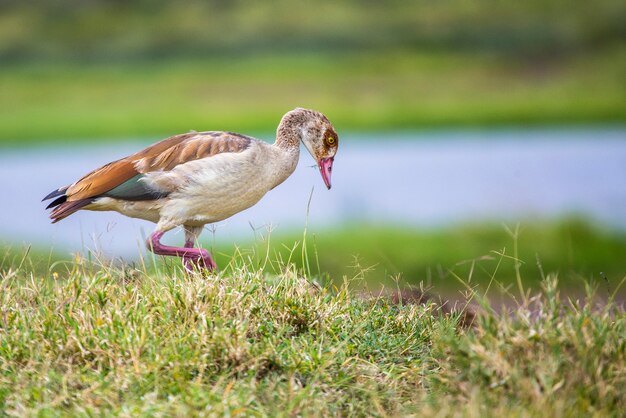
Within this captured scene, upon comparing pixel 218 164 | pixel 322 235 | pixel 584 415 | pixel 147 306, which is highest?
pixel 218 164

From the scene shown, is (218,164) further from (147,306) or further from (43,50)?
(43,50)

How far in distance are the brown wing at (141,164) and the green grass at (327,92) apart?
8125 millimetres

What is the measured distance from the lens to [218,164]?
5.57 meters

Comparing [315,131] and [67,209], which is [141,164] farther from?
[315,131]

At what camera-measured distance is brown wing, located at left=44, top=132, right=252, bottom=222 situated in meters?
5.61

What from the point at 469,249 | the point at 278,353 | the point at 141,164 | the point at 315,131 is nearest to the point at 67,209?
the point at 141,164

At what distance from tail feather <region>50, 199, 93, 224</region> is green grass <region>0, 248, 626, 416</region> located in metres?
0.47

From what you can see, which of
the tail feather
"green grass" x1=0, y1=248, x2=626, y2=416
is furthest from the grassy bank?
"green grass" x1=0, y1=248, x2=626, y2=416

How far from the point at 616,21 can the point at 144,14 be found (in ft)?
22.2

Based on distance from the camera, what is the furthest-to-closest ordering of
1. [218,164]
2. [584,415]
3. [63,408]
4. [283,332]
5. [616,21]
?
[616,21], [218,164], [283,332], [63,408], [584,415]

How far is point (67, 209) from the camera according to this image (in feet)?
Answer: 18.3

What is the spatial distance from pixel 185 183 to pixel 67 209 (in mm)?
674

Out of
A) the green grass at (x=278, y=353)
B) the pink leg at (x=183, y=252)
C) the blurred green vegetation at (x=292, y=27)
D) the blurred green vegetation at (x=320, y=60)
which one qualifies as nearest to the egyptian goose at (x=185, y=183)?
the pink leg at (x=183, y=252)

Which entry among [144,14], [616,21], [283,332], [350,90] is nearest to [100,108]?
[144,14]
